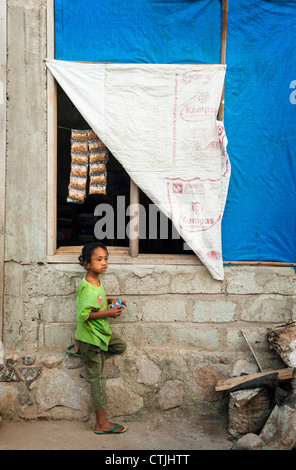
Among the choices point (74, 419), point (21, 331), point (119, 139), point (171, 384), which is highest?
point (119, 139)

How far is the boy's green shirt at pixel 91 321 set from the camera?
3.77 meters

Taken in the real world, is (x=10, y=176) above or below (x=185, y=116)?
below

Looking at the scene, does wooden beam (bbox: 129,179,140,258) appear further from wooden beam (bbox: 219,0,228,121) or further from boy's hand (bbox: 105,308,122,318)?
wooden beam (bbox: 219,0,228,121)

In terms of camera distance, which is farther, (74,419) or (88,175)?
(88,175)

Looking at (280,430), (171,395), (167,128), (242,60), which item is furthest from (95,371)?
(242,60)

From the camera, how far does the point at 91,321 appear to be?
3877 millimetres

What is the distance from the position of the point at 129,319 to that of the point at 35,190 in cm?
145

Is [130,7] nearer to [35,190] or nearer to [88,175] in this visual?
[88,175]

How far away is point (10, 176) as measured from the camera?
4125mm

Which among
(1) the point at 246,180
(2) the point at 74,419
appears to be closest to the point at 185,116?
(1) the point at 246,180

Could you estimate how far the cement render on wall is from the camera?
409 cm

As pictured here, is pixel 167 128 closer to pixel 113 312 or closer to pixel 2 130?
pixel 2 130

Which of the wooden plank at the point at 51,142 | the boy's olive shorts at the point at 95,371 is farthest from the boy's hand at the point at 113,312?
the wooden plank at the point at 51,142

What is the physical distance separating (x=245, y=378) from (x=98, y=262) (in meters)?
1.60
